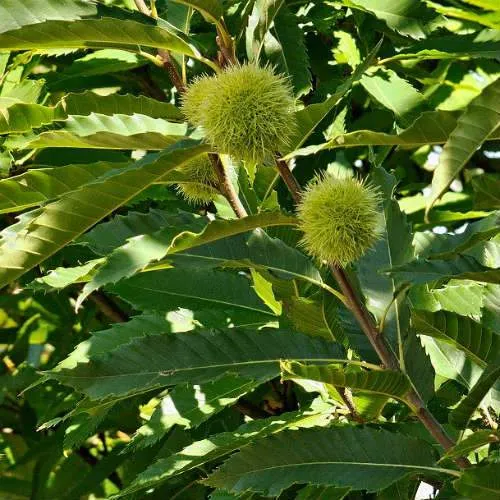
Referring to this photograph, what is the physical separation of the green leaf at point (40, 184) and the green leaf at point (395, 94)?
2.93ft

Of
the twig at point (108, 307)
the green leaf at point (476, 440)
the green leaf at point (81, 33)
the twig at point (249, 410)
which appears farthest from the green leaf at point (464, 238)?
the twig at point (108, 307)

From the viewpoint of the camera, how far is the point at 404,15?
6.54 ft

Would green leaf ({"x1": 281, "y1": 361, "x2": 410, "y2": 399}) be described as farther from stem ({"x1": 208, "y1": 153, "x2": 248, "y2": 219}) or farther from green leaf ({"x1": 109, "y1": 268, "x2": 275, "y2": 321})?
green leaf ({"x1": 109, "y1": 268, "x2": 275, "y2": 321})

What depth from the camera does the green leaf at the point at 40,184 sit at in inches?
50.8

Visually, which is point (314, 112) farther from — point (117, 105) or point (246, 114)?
point (117, 105)

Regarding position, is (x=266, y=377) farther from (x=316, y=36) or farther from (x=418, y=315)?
(x=316, y=36)

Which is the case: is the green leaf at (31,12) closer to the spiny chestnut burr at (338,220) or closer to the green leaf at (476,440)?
the spiny chestnut burr at (338,220)

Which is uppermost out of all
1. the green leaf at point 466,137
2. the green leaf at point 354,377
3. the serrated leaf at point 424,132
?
the serrated leaf at point 424,132

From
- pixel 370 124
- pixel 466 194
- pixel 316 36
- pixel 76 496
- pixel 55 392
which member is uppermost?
pixel 316 36

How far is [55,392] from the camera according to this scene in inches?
99.0

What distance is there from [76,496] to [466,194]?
4.36 ft

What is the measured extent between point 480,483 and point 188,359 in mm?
434

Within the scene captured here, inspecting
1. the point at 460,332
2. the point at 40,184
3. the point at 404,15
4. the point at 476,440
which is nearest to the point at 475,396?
the point at 476,440

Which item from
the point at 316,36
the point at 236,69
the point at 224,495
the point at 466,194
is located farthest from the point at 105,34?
the point at 466,194
